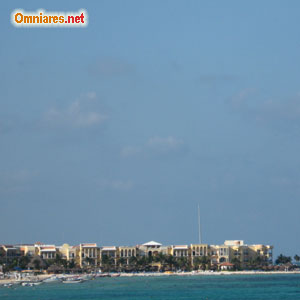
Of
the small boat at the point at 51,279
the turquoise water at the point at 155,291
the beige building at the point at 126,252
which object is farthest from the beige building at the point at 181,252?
the small boat at the point at 51,279

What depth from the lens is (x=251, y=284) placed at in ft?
405

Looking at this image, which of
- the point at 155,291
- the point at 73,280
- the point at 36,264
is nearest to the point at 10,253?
the point at 36,264

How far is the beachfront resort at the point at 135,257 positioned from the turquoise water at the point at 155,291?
2517 centimetres

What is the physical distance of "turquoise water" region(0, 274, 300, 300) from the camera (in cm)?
9838

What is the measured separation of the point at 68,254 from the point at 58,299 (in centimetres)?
6370

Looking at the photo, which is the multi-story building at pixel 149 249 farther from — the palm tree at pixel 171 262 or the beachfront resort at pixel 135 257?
the palm tree at pixel 171 262

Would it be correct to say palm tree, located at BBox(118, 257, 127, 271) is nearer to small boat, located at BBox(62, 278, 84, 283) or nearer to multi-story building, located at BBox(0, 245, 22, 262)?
multi-story building, located at BBox(0, 245, 22, 262)

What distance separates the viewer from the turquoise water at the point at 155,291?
98.4 meters

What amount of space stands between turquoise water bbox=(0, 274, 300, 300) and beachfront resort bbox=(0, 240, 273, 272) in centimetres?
2517

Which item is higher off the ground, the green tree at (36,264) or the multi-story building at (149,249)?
the multi-story building at (149,249)

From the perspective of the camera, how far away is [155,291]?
10812 cm

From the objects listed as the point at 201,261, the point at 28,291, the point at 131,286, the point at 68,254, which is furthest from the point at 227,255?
the point at 28,291

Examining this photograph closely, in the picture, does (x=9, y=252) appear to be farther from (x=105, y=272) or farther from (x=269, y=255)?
(x=269, y=255)

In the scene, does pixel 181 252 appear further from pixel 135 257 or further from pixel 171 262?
pixel 135 257
